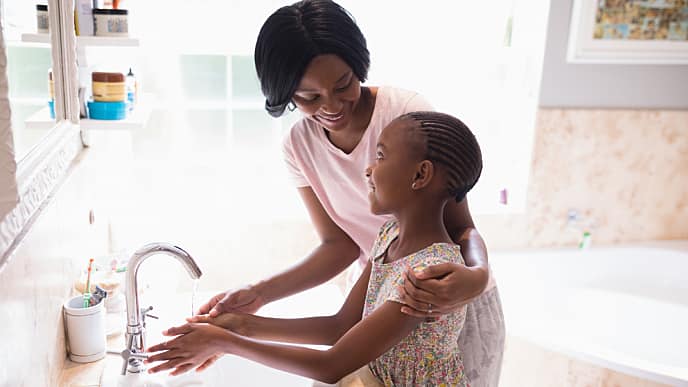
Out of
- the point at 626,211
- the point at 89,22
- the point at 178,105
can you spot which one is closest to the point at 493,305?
the point at 89,22

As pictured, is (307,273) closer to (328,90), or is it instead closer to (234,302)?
(234,302)

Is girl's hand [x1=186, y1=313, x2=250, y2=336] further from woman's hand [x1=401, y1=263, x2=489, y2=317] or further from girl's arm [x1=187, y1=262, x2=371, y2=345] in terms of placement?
woman's hand [x1=401, y1=263, x2=489, y2=317]

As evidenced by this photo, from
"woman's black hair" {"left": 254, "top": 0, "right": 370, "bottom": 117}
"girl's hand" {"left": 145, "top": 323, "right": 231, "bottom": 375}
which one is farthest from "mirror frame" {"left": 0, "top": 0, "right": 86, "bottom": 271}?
"woman's black hair" {"left": 254, "top": 0, "right": 370, "bottom": 117}

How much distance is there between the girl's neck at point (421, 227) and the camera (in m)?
1.12

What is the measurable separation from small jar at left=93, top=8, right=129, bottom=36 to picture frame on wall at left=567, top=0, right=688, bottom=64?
1834 millimetres

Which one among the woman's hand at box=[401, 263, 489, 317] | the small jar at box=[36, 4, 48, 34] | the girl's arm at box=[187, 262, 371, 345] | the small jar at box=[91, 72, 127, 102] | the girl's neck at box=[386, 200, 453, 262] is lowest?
the girl's arm at box=[187, 262, 371, 345]

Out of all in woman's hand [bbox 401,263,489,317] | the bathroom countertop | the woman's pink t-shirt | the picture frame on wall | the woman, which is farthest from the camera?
the picture frame on wall

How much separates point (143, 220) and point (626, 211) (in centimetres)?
214

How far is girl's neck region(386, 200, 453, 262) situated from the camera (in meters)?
1.12

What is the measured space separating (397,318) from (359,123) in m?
0.47

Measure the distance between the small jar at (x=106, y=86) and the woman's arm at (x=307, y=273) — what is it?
544 mm

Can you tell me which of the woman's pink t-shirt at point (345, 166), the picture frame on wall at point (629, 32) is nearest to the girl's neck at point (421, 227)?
the woman's pink t-shirt at point (345, 166)

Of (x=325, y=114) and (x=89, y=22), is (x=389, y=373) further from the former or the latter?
(x=89, y=22)

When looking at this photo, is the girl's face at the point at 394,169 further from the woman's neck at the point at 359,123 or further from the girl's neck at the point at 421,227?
the woman's neck at the point at 359,123
